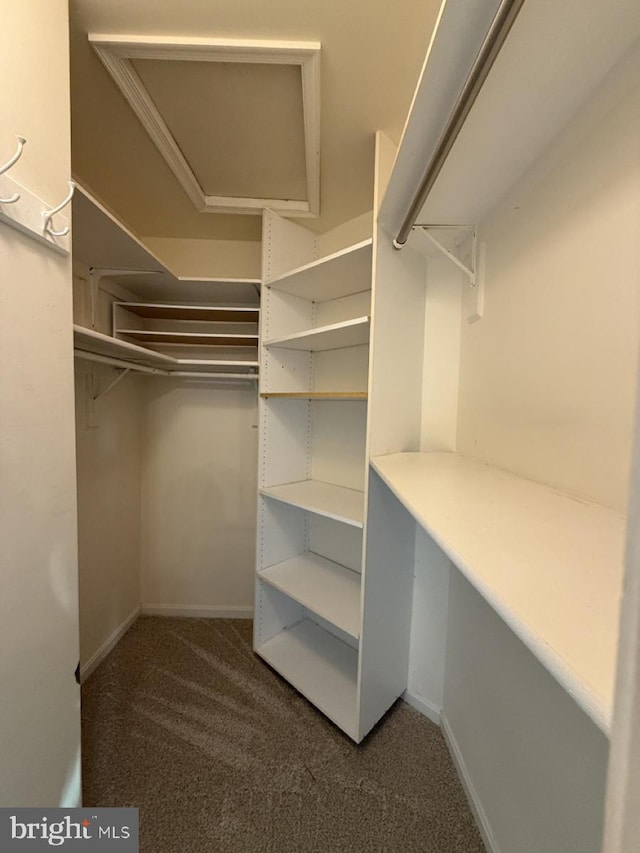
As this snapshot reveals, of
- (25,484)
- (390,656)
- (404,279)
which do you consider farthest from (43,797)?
(404,279)

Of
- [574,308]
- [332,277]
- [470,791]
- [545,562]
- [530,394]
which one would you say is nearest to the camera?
[545,562]

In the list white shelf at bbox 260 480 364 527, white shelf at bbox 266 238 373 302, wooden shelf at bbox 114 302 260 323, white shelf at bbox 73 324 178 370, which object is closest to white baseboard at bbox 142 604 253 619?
white shelf at bbox 260 480 364 527

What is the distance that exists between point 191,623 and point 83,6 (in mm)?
2758

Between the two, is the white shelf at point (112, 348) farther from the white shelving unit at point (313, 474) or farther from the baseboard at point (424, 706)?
the baseboard at point (424, 706)

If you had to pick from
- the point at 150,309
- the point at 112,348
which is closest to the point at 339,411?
the point at 112,348

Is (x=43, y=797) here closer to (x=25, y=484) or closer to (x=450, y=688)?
(x=25, y=484)

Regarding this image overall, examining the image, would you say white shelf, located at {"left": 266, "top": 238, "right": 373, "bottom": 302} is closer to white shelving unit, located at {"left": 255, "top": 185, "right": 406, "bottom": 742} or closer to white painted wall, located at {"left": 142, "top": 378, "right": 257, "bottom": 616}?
white shelving unit, located at {"left": 255, "top": 185, "right": 406, "bottom": 742}

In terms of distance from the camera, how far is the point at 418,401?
1.47 meters

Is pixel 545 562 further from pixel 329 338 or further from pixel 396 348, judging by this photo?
pixel 329 338

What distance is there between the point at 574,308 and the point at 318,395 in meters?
0.89

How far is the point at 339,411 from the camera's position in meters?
1.77

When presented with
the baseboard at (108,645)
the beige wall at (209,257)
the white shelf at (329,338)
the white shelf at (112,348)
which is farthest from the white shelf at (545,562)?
the baseboard at (108,645)

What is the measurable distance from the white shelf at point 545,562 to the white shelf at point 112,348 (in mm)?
1128

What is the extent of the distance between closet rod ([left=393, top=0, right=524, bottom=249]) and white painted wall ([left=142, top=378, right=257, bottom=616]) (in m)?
1.58
